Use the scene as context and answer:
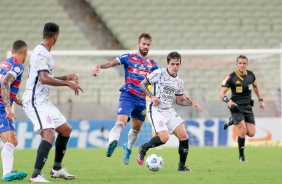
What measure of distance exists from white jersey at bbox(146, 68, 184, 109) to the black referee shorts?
3.26 m

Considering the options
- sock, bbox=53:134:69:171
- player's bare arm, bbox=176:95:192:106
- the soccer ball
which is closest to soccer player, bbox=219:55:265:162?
player's bare arm, bbox=176:95:192:106

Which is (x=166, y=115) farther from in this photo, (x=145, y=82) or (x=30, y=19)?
(x=30, y=19)

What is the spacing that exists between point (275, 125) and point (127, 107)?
9694 mm

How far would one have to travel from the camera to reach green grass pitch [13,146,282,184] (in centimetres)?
1037

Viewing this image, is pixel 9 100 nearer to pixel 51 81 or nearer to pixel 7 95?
pixel 7 95

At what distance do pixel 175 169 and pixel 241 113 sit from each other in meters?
3.27

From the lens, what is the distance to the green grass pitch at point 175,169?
10367 mm

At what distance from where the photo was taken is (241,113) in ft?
50.0

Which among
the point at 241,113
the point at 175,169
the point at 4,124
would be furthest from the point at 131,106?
the point at 4,124

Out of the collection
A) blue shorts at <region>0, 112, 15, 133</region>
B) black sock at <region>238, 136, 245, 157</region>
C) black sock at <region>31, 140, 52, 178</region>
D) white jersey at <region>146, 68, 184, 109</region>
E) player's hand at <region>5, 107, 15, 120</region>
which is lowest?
black sock at <region>31, 140, 52, 178</region>

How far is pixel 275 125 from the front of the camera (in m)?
21.8

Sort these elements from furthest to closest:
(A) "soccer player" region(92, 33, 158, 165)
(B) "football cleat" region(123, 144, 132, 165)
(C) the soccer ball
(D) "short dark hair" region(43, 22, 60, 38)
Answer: (B) "football cleat" region(123, 144, 132, 165)
(A) "soccer player" region(92, 33, 158, 165)
(C) the soccer ball
(D) "short dark hair" region(43, 22, 60, 38)

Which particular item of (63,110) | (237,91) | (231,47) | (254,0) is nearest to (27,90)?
(237,91)

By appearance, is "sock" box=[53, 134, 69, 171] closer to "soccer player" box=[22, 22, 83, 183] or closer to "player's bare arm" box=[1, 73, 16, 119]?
"soccer player" box=[22, 22, 83, 183]
